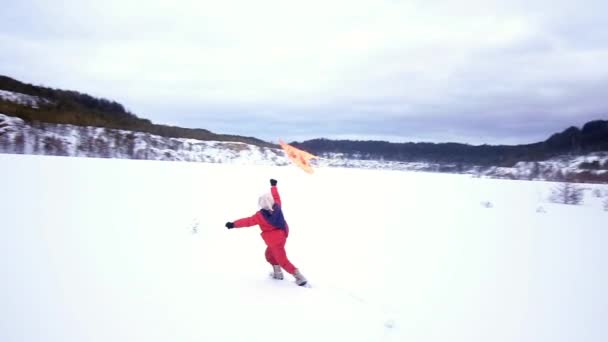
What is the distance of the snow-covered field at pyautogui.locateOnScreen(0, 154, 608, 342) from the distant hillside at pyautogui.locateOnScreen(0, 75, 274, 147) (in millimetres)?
57034

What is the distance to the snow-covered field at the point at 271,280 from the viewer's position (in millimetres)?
3443

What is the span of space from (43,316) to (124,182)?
9.29 metres

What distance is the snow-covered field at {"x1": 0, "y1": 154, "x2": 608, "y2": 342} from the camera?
11.3 ft

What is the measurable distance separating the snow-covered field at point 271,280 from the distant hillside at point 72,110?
57.0 metres

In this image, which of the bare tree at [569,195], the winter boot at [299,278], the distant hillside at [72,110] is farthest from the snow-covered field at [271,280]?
the distant hillside at [72,110]

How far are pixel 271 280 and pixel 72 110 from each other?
7858 centimetres

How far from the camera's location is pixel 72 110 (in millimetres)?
69312

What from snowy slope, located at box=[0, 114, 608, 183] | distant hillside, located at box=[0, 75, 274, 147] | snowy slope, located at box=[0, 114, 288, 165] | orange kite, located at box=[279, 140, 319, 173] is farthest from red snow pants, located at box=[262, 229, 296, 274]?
distant hillside, located at box=[0, 75, 274, 147]

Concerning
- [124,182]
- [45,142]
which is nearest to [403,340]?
[124,182]

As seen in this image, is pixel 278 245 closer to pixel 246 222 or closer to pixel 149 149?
pixel 246 222

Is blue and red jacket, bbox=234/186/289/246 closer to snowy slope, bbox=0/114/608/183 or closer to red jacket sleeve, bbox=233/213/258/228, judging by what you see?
red jacket sleeve, bbox=233/213/258/228

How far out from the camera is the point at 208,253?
5637 mm

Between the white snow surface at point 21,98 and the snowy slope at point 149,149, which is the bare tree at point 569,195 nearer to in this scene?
the snowy slope at point 149,149

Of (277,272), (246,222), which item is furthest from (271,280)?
(246,222)
